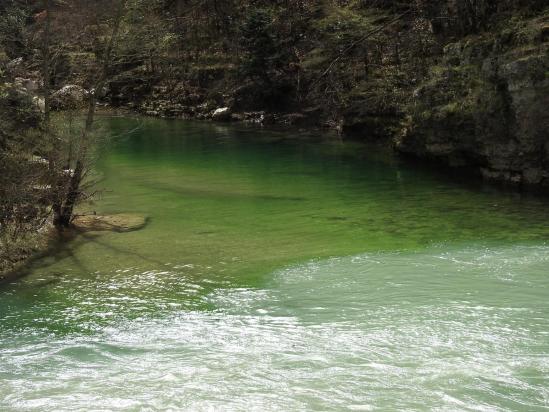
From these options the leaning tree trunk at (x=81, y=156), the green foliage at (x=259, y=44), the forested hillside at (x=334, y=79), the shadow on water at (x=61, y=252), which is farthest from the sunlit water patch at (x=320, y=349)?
the green foliage at (x=259, y=44)

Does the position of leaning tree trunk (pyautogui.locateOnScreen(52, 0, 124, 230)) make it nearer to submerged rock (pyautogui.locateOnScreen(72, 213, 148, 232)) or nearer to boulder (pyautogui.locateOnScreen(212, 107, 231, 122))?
submerged rock (pyautogui.locateOnScreen(72, 213, 148, 232))

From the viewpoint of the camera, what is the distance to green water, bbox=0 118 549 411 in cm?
609

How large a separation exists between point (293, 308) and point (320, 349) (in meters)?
1.54

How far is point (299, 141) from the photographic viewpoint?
90.3 feet

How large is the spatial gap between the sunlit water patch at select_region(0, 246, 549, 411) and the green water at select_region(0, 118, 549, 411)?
23 mm

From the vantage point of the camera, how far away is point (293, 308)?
8.49 metres

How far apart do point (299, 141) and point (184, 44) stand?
19201mm

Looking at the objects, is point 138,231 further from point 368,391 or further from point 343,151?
point 343,151

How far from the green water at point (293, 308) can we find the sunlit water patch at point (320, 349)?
23 millimetres

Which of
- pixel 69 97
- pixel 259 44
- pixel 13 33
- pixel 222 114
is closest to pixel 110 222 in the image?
pixel 69 97

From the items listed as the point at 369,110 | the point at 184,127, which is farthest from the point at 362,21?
the point at 184,127

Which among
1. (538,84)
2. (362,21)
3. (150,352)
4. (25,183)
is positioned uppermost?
(362,21)

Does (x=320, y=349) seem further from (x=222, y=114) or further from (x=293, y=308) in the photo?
(x=222, y=114)

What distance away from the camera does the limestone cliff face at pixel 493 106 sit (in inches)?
602
